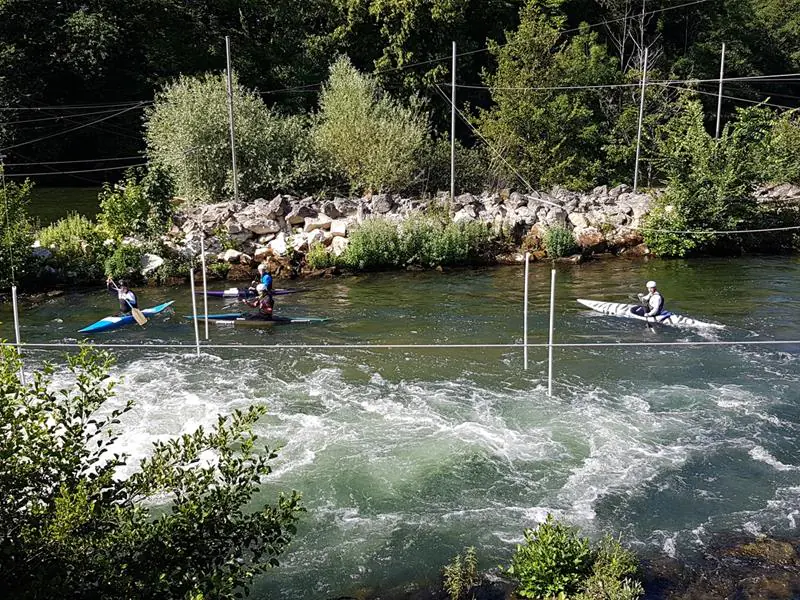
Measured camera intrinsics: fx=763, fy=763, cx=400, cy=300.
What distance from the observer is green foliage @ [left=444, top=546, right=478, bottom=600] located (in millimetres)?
8078

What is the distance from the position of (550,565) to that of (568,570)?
10.0 inches

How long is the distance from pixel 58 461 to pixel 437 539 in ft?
16.8

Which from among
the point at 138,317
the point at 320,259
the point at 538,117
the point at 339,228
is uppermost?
the point at 538,117

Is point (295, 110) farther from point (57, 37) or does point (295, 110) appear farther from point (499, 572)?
point (499, 572)

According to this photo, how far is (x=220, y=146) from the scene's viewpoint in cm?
2661

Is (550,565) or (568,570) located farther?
(568,570)

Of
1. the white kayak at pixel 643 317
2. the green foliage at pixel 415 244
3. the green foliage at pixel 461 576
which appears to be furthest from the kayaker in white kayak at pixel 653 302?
the green foliage at pixel 461 576

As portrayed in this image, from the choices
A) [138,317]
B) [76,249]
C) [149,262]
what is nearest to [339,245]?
[149,262]

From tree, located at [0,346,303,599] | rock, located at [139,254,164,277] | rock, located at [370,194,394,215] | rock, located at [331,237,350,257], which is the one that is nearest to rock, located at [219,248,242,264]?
rock, located at [139,254,164,277]

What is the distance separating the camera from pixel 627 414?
41.8 ft

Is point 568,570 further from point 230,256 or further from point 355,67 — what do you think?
point 355,67

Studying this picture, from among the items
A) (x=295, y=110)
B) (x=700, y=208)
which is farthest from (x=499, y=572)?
(x=295, y=110)

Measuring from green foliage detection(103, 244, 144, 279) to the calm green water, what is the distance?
98 centimetres

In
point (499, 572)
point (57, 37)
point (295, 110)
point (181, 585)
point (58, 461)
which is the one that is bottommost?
point (499, 572)
